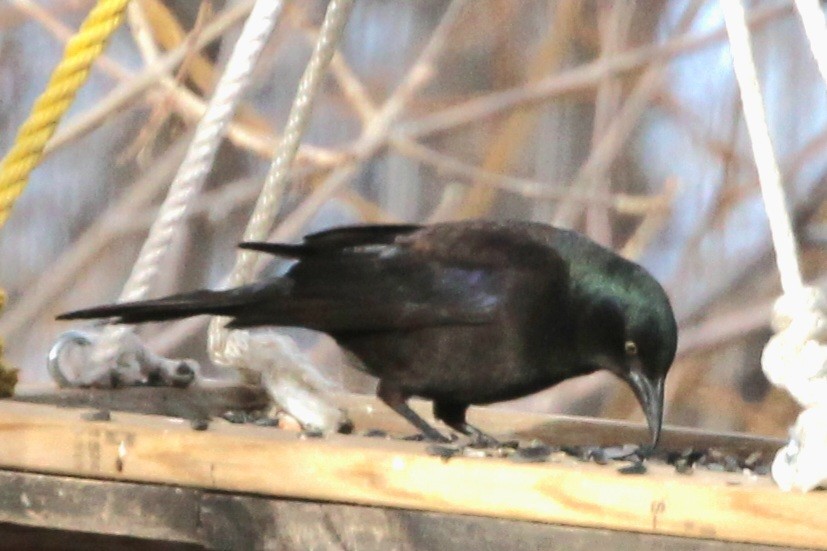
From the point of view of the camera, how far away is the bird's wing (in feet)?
4.06

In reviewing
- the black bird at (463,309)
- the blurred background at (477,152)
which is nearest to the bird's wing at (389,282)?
the black bird at (463,309)

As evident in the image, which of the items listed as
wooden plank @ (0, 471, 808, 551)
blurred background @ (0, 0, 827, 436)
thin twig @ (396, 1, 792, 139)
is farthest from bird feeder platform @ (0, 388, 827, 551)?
thin twig @ (396, 1, 792, 139)

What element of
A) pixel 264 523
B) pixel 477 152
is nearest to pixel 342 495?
pixel 264 523

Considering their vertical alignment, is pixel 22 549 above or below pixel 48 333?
below

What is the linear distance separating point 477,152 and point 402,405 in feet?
3.33

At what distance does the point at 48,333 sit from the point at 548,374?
1404 mm

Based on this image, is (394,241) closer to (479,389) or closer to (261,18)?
(479,389)

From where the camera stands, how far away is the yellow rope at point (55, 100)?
128 cm

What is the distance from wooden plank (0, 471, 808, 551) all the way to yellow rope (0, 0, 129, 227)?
34cm

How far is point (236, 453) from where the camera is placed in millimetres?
1028

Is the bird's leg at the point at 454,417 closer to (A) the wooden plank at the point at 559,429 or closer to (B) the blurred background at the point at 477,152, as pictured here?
(A) the wooden plank at the point at 559,429

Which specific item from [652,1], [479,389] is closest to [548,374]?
[479,389]

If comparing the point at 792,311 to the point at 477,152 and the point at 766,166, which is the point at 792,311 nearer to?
the point at 766,166

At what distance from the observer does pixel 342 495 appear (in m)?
0.99
